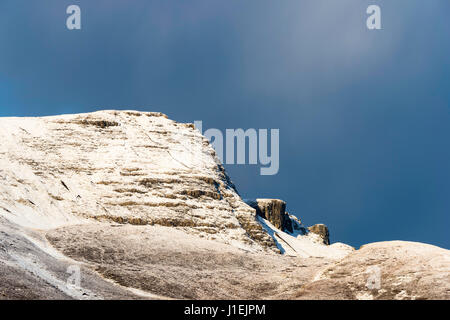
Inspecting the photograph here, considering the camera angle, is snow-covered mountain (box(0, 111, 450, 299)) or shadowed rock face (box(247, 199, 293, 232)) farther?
shadowed rock face (box(247, 199, 293, 232))

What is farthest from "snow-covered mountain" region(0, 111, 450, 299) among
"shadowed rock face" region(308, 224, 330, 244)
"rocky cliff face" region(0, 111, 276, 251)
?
"shadowed rock face" region(308, 224, 330, 244)

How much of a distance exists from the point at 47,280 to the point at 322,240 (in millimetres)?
131494

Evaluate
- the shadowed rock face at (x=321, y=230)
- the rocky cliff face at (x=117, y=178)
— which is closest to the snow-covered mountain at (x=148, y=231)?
the rocky cliff face at (x=117, y=178)

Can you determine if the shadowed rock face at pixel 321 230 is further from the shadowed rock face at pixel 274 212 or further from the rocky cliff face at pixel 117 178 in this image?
the rocky cliff face at pixel 117 178

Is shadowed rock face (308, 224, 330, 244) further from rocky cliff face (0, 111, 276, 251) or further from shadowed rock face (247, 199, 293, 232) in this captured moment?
rocky cliff face (0, 111, 276, 251)

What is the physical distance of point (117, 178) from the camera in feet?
302

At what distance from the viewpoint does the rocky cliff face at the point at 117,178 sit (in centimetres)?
7638

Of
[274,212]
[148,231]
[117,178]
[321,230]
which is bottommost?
[321,230]

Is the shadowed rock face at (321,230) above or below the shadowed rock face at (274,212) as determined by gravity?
below

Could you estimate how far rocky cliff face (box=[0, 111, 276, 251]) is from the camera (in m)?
76.4

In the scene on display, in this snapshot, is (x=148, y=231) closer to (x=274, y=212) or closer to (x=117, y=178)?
(x=117, y=178)

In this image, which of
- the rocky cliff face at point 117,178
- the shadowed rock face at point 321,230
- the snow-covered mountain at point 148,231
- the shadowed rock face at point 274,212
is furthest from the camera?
the shadowed rock face at point 321,230

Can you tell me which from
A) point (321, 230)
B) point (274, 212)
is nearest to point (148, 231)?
point (274, 212)

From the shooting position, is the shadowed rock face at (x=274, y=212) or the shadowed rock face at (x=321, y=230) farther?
the shadowed rock face at (x=321, y=230)
